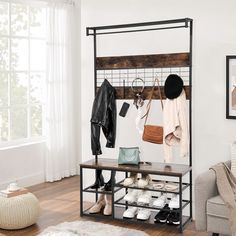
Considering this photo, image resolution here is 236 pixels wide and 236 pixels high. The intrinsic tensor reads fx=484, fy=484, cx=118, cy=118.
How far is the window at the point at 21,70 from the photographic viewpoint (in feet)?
19.9

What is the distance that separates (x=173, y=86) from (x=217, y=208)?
50.3 inches

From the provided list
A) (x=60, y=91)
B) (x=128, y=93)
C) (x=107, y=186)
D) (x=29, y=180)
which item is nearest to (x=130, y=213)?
(x=107, y=186)

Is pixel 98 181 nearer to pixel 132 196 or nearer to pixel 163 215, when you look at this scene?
pixel 132 196

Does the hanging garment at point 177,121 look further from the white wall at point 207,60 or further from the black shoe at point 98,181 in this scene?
the black shoe at point 98,181

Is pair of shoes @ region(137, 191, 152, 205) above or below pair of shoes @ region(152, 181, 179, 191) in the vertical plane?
below

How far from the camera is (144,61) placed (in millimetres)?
4992

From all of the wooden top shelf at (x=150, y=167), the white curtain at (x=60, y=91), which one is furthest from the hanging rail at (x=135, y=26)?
the wooden top shelf at (x=150, y=167)

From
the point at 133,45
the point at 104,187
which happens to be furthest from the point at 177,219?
the point at 133,45

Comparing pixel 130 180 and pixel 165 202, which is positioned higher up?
pixel 130 180

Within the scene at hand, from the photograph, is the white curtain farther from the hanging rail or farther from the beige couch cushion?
the beige couch cushion

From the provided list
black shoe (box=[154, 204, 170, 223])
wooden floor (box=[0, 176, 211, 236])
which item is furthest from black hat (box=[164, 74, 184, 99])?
wooden floor (box=[0, 176, 211, 236])

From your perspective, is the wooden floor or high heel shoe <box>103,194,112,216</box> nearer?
the wooden floor

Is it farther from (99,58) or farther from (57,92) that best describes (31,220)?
(57,92)

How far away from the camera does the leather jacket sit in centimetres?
500
